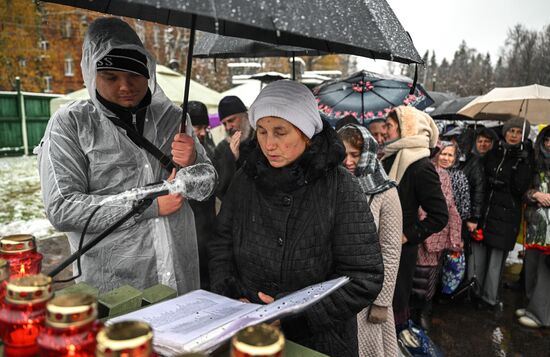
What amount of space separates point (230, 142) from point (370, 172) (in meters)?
1.58

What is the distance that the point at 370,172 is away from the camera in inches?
99.0

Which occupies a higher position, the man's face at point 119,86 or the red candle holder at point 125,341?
the man's face at point 119,86

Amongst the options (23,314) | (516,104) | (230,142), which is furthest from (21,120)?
(23,314)

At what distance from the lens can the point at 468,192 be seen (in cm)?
459

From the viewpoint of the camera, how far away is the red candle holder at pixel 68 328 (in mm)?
633

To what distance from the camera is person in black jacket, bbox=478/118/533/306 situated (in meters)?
4.38

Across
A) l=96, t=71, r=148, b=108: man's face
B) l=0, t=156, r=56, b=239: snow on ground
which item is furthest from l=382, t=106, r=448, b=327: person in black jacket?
l=0, t=156, r=56, b=239: snow on ground

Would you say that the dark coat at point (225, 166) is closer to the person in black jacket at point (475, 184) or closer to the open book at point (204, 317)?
the open book at point (204, 317)

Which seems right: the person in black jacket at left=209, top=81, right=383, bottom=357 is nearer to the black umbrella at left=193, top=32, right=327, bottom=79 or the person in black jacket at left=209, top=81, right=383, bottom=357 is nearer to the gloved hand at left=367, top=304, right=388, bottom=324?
the gloved hand at left=367, top=304, right=388, bottom=324

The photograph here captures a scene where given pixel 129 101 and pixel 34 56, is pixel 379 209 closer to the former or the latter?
pixel 129 101

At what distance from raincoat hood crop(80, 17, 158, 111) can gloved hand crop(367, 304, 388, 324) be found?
1.75m

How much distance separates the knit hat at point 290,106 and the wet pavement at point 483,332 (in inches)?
111

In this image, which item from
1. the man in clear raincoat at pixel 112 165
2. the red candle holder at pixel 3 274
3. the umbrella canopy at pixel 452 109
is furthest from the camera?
the umbrella canopy at pixel 452 109

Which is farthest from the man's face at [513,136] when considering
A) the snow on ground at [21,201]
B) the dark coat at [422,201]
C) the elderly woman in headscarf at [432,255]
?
the snow on ground at [21,201]
